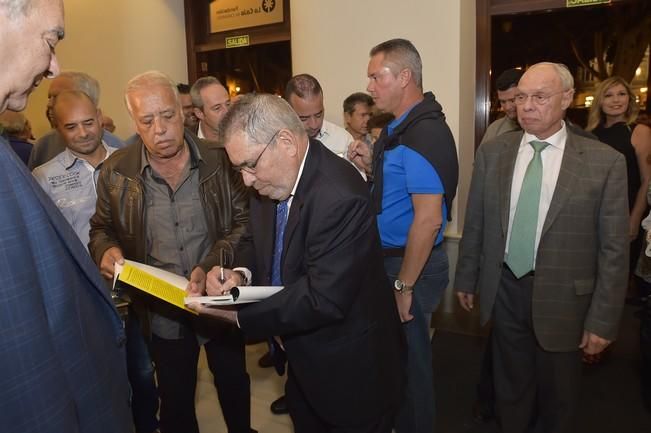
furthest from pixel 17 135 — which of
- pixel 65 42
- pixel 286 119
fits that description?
pixel 286 119

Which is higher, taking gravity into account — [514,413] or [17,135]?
[17,135]

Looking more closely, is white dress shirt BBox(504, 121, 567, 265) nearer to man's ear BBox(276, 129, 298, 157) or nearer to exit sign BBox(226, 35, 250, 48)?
man's ear BBox(276, 129, 298, 157)

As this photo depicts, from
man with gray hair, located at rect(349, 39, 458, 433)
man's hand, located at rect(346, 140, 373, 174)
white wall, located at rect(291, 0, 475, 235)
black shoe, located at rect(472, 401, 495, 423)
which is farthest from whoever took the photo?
white wall, located at rect(291, 0, 475, 235)

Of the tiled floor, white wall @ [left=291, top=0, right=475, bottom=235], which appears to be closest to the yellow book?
the tiled floor

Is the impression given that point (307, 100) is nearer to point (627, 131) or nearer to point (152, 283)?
point (152, 283)

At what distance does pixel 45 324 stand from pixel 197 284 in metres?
0.82

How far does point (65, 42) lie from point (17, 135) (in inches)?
81.0

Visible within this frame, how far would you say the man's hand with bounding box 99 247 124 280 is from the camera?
182 centimetres

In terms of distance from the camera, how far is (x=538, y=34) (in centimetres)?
434

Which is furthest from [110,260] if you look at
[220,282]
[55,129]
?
[55,129]

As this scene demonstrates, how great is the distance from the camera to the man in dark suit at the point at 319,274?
136cm

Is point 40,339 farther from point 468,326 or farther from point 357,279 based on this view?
point 468,326

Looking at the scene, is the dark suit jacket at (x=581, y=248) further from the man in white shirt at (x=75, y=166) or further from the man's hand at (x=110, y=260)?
the man in white shirt at (x=75, y=166)

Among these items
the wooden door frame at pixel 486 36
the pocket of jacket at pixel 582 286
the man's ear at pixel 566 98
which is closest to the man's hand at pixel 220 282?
the pocket of jacket at pixel 582 286
